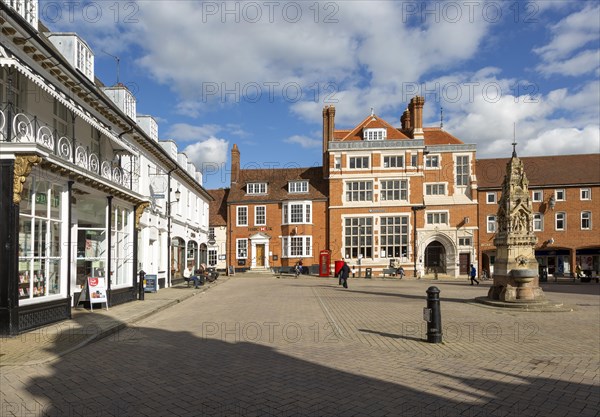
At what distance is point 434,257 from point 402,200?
22.5ft

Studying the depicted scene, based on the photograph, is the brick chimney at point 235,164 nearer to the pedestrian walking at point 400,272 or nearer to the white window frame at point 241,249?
the white window frame at point 241,249

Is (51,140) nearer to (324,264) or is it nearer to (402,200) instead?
(324,264)

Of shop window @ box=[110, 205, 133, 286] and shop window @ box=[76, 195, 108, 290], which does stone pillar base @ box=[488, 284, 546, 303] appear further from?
shop window @ box=[76, 195, 108, 290]

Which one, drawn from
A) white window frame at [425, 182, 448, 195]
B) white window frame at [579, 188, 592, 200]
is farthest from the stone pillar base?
white window frame at [579, 188, 592, 200]

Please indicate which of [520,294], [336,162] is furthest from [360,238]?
[520,294]

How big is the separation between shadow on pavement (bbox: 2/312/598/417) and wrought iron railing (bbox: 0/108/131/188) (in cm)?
560

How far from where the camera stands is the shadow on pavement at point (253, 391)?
551 centimetres

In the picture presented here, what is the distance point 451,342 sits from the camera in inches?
377

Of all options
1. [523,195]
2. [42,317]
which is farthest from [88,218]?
[523,195]

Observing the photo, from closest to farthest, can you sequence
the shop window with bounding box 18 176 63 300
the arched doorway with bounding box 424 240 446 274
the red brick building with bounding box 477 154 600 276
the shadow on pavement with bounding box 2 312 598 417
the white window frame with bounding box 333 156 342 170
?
1. the shadow on pavement with bounding box 2 312 598 417
2. the shop window with bounding box 18 176 63 300
3. the red brick building with bounding box 477 154 600 276
4. the white window frame with bounding box 333 156 342 170
5. the arched doorway with bounding box 424 240 446 274

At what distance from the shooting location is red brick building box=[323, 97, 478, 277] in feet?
140

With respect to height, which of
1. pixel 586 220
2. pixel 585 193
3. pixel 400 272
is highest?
pixel 585 193

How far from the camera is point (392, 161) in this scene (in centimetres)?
4341

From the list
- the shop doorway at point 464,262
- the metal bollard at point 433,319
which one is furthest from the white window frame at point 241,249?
the metal bollard at point 433,319
